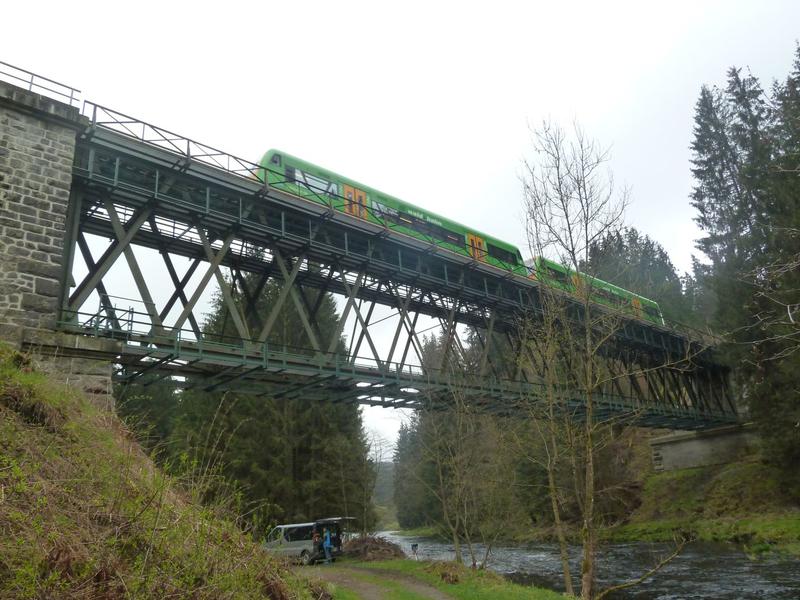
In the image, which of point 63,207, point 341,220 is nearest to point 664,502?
point 341,220

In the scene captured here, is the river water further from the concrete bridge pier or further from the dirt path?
the concrete bridge pier

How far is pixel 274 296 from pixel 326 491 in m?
13.1

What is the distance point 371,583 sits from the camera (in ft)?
55.0

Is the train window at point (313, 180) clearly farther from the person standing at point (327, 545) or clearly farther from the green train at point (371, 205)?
the person standing at point (327, 545)

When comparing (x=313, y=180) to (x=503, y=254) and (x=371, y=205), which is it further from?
(x=503, y=254)

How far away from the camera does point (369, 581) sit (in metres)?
17.2

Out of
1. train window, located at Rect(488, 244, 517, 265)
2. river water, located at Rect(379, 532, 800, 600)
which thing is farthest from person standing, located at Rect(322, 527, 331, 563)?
train window, located at Rect(488, 244, 517, 265)

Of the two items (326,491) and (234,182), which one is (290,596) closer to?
(234,182)

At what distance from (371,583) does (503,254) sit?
68.4ft

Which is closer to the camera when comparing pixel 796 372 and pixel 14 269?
pixel 14 269

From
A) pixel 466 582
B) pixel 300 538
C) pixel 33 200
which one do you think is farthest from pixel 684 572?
pixel 33 200

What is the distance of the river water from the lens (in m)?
17.2

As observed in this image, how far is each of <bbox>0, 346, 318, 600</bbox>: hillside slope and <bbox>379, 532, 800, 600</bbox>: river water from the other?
12.6 m

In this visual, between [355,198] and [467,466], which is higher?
[355,198]
